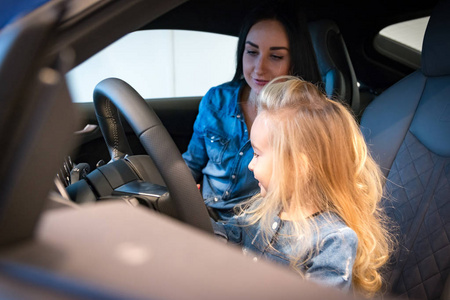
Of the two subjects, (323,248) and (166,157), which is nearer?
(166,157)

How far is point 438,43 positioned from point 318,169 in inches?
23.0

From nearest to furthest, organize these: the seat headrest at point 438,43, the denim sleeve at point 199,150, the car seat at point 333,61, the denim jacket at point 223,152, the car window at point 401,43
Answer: the seat headrest at point 438,43 → the denim jacket at point 223,152 → the denim sleeve at point 199,150 → the car seat at point 333,61 → the car window at point 401,43

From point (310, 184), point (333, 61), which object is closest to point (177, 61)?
point (333, 61)

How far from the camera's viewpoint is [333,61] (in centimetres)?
245

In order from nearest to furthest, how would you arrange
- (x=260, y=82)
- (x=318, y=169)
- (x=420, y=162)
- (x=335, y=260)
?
(x=335, y=260)
(x=318, y=169)
(x=420, y=162)
(x=260, y=82)

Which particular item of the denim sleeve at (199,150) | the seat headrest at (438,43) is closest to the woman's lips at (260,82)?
the denim sleeve at (199,150)

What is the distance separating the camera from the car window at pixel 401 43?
304cm

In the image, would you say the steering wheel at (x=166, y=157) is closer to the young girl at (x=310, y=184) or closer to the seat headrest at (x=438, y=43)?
the young girl at (x=310, y=184)

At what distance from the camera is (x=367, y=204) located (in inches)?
44.4

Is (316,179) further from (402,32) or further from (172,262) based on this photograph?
(402,32)

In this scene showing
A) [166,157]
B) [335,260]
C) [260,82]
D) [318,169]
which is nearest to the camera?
[166,157]

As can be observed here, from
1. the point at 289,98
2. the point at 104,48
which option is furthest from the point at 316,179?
the point at 104,48

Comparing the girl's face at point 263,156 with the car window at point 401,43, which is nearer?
the girl's face at point 263,156

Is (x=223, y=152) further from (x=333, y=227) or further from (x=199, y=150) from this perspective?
(x=333, y=227)
